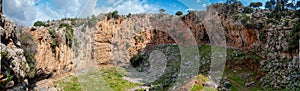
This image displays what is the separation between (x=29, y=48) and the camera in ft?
127

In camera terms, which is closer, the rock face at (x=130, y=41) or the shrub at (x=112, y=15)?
the rock face at (x=130, y=41)

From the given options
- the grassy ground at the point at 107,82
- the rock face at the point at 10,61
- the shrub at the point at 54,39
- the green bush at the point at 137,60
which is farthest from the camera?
the green bush at the point at 137,60

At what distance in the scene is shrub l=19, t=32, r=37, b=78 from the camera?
37.5 metres

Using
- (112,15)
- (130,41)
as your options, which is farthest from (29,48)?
(130,41)

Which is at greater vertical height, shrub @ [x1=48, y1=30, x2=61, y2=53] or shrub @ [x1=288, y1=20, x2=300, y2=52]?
shrub @ [x1=48, y1=30, x2=61, y2=53]

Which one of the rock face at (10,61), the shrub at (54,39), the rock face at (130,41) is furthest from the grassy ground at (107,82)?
the rock face at (10,61)

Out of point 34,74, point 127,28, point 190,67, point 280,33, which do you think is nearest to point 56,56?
point 34,74

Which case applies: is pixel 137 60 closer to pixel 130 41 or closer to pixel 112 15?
pixel 130 41

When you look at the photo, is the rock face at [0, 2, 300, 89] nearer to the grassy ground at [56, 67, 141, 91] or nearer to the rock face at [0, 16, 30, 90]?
the rock face at [0, 16, 30, 90]

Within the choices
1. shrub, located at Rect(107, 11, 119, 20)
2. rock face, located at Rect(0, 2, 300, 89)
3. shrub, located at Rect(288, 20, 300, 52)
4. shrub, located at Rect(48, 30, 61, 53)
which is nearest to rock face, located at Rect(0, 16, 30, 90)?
rock face, located at Rect(0, 2, 300, 89)

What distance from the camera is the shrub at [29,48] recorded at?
37513 millimetres

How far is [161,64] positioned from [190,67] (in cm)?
1185

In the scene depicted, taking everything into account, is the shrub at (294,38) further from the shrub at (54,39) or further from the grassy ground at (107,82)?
the shrub at (54,39)

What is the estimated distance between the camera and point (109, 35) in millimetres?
69875
